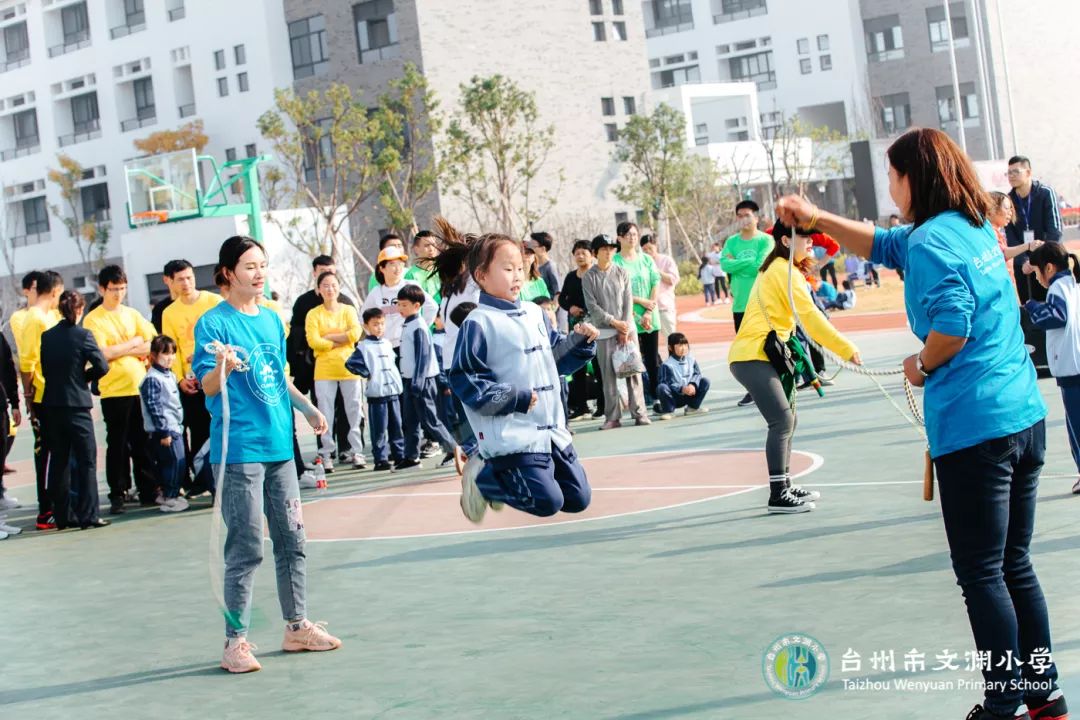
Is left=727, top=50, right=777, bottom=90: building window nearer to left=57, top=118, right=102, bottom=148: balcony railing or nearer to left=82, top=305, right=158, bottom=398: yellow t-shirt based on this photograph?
left=57, top=118, right=102, bottom=148: balcony railing

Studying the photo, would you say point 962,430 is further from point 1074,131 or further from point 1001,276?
point 1074,131

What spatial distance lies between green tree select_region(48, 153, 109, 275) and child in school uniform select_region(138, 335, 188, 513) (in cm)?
4937

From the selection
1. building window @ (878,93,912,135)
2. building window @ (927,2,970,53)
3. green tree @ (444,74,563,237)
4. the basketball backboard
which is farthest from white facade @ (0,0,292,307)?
building window @ (927,2,970,53)

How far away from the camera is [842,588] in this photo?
6773 mm

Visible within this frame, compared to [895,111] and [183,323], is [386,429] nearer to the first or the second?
[183,323]

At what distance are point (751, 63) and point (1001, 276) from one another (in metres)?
72.4

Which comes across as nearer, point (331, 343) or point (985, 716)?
point (985, 716)

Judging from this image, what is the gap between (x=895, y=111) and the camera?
7081 centimetres

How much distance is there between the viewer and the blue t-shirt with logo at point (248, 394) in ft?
21.2

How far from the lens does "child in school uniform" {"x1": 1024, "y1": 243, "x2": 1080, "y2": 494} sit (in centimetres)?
816

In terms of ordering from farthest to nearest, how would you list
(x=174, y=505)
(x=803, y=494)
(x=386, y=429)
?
(x=386, y=429) → (x=174, y=505) → (x=803, y=494)

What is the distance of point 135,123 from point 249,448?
184 ft

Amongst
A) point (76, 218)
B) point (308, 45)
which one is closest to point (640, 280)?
point (308, 45)

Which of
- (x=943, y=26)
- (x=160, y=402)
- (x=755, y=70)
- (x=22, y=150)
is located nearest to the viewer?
(x=160, y=402)
